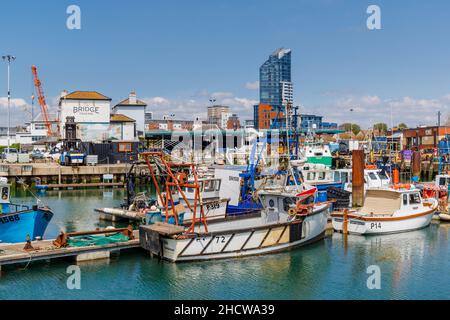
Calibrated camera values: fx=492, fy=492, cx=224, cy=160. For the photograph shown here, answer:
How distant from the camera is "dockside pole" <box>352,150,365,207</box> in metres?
28.3

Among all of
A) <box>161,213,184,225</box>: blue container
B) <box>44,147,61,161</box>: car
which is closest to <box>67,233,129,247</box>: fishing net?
<box>161,213,184,225</box>: blue container

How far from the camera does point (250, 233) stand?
20.0 meters

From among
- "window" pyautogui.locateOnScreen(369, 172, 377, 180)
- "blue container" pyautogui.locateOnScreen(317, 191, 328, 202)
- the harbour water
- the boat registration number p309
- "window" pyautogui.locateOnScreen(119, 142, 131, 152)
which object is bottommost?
the harbour water

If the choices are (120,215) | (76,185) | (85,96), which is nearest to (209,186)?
(120,215)

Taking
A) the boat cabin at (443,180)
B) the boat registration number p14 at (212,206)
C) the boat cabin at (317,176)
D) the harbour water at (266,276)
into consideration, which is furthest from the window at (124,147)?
the harbour water at (266,276)

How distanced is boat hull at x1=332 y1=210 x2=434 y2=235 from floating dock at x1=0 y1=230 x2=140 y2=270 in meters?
10.4

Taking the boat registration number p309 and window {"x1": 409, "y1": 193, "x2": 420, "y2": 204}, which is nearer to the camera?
the boat registration number p309

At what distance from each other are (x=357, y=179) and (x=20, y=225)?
18.0m

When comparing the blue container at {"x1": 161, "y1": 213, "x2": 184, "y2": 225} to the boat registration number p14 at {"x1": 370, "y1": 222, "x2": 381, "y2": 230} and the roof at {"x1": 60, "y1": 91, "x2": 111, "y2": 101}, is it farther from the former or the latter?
the roof at {"x1": 60, "y1": 91, "x2": 111, "y2": 101}

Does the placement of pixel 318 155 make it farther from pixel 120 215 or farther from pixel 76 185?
pixel 76 185

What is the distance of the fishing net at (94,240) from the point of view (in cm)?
1988

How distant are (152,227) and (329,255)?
25.2ft
